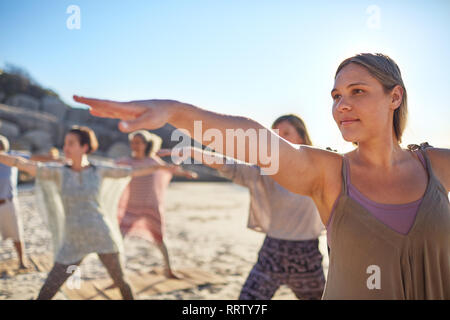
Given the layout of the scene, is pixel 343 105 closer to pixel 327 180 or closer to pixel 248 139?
pixel 327 180

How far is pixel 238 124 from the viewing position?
1.17 m

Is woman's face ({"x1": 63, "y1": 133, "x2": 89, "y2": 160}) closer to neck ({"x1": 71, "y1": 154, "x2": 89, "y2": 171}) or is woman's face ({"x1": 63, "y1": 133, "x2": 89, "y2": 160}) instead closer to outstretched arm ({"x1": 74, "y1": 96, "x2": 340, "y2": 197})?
neck ({"x1": 71, "y1": 154, "x2": 89, "y2": 171})

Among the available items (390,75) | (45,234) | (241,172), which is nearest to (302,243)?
(241,172)

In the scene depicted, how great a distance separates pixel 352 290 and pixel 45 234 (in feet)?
27.5

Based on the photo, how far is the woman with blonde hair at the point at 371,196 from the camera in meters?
1.30

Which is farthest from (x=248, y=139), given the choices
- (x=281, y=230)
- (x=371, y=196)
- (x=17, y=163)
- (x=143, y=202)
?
(x=143, y=202)

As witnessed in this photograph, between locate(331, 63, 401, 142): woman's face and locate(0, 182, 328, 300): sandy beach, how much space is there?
3654 millimetres

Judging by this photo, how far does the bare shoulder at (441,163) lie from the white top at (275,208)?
141 cm

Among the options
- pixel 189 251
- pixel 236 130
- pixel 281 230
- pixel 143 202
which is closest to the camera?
pixel 236 130

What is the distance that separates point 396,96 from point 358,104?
10.3 inches

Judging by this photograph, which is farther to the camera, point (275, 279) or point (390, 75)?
point (275, 279)

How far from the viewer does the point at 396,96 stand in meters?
1.54

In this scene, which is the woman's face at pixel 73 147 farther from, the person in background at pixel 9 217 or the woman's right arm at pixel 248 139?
the woman's right arm at pixel 248 139
